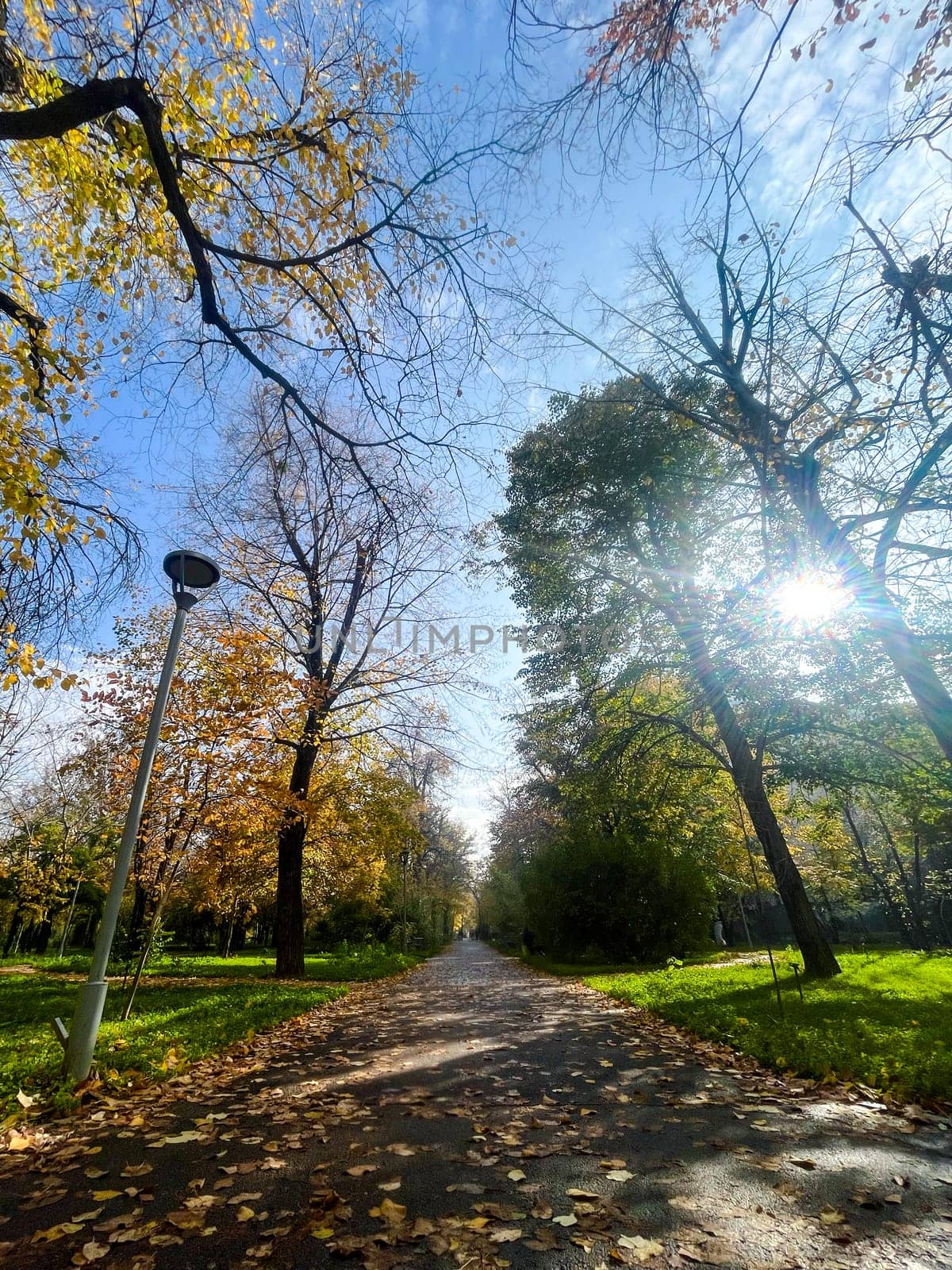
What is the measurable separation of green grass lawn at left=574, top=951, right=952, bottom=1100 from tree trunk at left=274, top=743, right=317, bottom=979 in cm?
672

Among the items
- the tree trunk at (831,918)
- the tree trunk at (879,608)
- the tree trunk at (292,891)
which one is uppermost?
the tree trunk at (879,608)

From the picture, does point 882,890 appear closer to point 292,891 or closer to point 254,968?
point 292,891

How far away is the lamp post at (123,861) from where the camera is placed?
4336mm

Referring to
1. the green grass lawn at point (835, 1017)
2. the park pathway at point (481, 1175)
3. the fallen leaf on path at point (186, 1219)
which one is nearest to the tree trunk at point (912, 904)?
the green grass lawn at point (835, 1017)

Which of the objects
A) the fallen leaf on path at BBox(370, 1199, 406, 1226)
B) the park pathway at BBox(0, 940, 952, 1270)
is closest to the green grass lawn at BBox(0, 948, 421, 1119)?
the park pathway at BBox(0, 940, 952, 1270)

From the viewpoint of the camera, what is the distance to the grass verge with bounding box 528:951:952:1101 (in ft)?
15.2

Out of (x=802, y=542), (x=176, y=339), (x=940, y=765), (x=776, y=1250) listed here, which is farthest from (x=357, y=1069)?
(x=940, y=765)

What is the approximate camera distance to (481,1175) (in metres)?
2.95

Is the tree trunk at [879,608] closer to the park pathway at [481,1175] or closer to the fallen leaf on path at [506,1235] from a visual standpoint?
the park pathway at [481,1175]

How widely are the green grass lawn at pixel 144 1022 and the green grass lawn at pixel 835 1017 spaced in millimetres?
5472

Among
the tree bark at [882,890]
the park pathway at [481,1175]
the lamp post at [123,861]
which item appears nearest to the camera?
the park pathway at [481,1175]

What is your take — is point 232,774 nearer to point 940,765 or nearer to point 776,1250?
point 776,1250

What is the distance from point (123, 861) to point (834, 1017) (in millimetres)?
8094

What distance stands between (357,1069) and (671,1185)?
3.34 m
